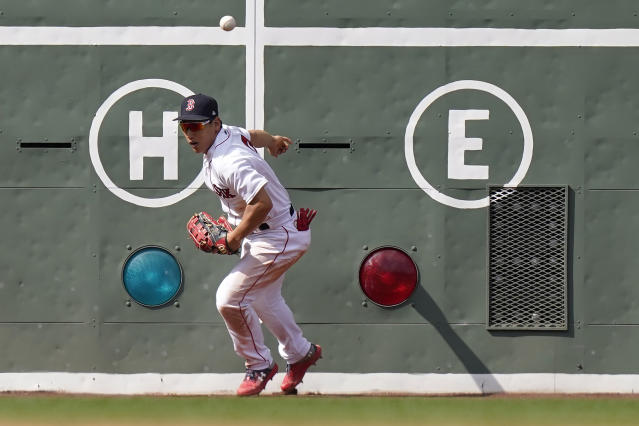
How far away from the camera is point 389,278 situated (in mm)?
7277

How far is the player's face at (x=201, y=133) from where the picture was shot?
262 inches

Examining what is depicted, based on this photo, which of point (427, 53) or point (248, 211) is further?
point (427, 53)

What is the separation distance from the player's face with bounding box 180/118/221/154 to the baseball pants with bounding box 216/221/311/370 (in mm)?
623

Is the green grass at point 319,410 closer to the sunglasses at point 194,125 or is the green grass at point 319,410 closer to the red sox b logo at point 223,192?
the red sox b logo at point 223,192

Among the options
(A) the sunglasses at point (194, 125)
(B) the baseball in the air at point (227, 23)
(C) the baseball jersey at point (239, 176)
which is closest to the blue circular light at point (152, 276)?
(C) the baseball jersey at point (239, 176)

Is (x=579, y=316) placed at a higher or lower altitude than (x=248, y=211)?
lower

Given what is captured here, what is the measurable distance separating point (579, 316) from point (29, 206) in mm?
3487

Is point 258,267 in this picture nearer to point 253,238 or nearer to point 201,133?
point 253,238

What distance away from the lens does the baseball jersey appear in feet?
21.5

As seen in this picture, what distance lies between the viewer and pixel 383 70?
24.0ft

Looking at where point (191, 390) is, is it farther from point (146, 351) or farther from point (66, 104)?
point (66, 104)

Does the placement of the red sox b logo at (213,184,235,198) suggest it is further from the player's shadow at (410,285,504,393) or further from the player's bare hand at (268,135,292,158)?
the player's shadow at (410,285,504,393)

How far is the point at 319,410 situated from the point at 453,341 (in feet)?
3.73

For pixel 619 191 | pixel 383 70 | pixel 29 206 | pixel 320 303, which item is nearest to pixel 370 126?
pixel 383 70
